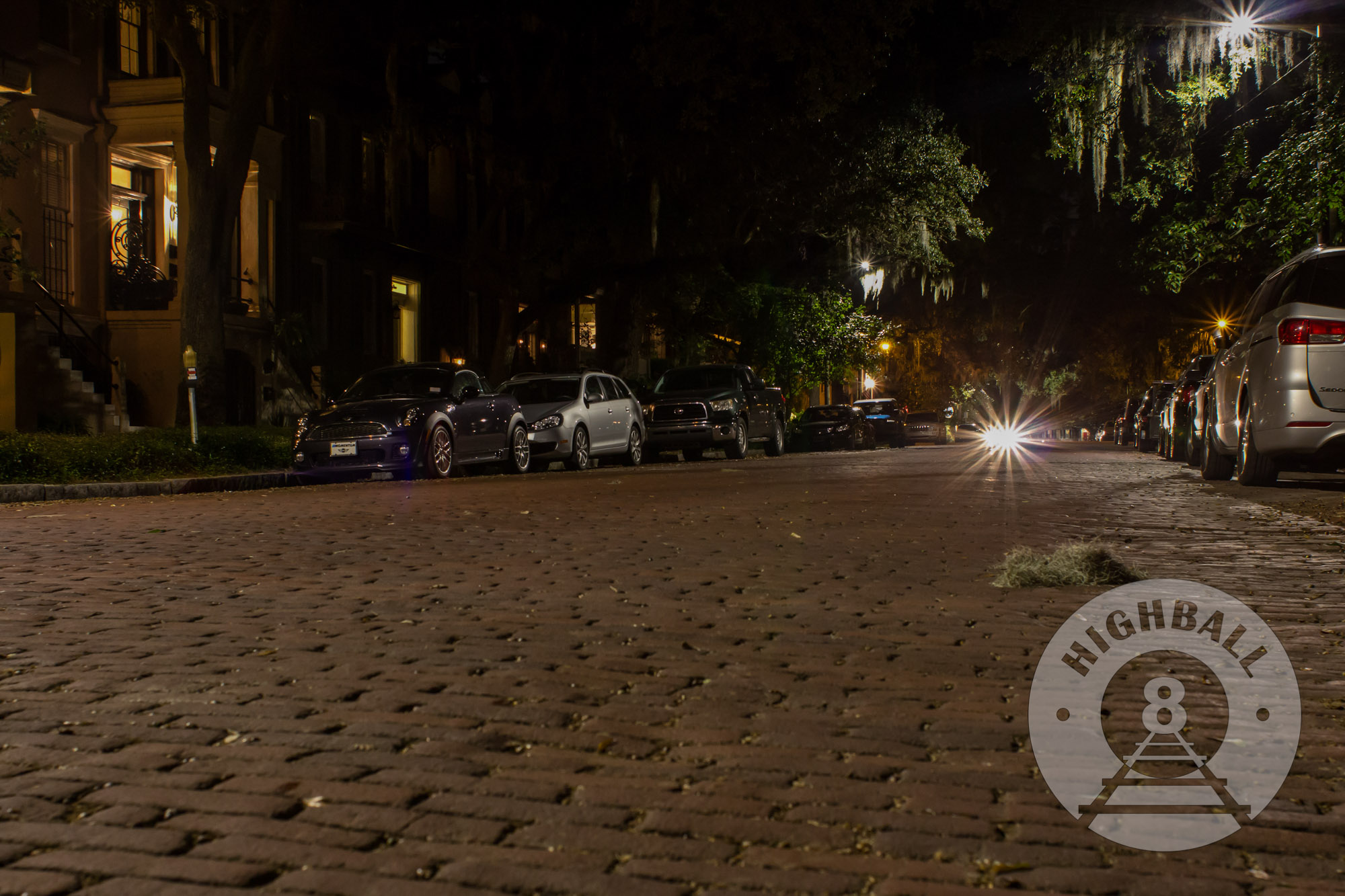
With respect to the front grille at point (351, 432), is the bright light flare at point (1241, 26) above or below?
above

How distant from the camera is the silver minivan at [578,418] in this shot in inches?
909

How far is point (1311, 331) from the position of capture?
12.3m

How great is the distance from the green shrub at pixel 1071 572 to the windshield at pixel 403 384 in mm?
13361

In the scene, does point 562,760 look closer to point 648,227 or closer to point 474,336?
point 648,227

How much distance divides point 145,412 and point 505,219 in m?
14.9

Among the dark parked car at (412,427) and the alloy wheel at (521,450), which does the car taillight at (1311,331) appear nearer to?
the dark parked car at (412,427)

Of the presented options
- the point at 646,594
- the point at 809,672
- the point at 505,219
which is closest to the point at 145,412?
the point at 505,219

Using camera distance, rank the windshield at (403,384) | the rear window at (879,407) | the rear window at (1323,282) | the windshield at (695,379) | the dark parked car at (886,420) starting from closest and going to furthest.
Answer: the rear window at (1323,282) → the windshield at (403,384) → the windshield at (695,379) → the dark parked car at (886,420) → the rear window at (879,407)

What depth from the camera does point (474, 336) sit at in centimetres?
4103

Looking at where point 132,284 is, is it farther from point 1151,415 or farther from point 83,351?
point 1151,415

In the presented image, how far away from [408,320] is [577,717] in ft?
111

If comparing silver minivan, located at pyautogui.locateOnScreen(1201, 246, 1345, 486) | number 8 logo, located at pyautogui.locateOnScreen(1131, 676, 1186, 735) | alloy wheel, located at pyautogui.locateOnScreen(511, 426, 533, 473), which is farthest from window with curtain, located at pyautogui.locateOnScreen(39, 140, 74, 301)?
number 8 logo, located at pyautogui.locateOnScreen(1131, 676, 1186, 735)

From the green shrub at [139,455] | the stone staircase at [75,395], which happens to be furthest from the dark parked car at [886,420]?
the green shrub at [139,455]


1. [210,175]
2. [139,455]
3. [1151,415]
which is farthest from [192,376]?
[1151,415]
